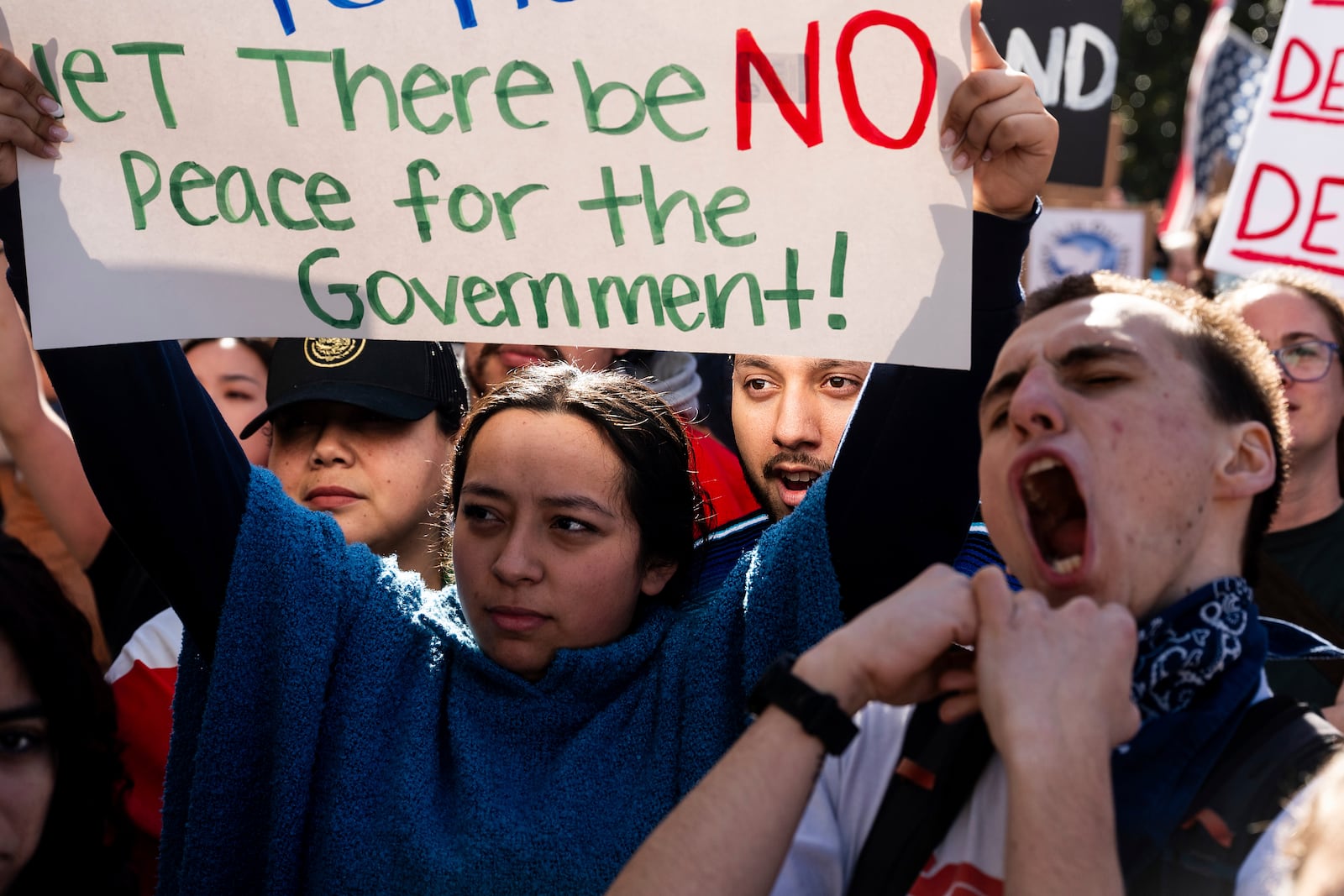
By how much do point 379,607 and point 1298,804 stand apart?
51.7 inches

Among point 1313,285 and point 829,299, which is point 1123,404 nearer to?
point 829,299

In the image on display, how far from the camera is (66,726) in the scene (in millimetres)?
2018

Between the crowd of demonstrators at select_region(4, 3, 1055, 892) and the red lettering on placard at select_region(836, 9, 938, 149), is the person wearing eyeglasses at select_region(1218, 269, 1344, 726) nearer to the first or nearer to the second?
the crowd of demonstrators at select_region(4, 3, 1055, 892)

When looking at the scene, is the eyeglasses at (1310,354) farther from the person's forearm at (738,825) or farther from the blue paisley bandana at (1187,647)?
the person's forearm at (738,825)

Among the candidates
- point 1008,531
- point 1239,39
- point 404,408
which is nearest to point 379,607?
point 404,408

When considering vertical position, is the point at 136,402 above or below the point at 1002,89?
below

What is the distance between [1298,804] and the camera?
1.20 metres

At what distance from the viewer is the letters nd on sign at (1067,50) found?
364cm

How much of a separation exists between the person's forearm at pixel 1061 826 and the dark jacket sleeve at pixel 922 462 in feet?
2.09

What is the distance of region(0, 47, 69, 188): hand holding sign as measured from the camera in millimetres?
1894

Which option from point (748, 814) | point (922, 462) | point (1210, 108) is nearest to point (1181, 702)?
point (748, 814)

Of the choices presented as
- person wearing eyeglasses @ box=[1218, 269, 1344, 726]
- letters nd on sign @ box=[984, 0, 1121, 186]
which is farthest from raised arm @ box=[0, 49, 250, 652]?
letters nd on sign @ box=[984, 0, 1121, 186]

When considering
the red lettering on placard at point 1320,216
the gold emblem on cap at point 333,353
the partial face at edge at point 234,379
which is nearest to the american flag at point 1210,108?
the red lettering on placard at point 1320,216

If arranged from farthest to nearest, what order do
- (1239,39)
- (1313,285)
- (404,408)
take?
1. (1239,39)
2. (1313,285)
3. (404,408)
